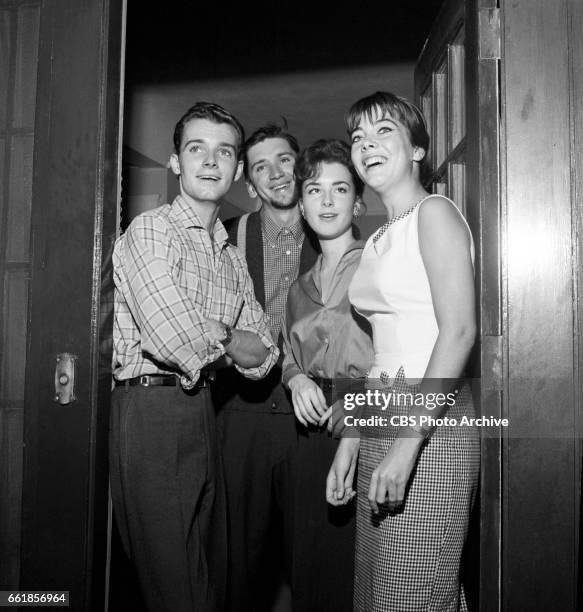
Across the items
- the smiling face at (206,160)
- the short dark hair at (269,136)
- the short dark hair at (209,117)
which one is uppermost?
the short dark hair at (269,136)

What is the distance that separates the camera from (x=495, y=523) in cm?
164

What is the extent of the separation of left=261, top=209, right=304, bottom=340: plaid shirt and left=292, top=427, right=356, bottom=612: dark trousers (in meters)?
0.55

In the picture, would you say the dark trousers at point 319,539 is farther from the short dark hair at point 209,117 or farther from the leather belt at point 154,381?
the short dark hair at point 209,117

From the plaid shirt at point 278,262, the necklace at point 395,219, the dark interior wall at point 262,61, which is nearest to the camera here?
the necklace at point 395,219

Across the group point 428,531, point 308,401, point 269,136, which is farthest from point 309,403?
point 269,136

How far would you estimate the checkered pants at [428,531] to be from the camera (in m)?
1.54

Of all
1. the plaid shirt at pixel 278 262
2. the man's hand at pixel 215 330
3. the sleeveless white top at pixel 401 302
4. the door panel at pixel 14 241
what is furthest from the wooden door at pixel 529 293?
the door panel at pixel 14 241

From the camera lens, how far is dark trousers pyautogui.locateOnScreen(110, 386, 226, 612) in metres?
1.89

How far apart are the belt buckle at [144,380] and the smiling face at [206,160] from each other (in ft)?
2.02

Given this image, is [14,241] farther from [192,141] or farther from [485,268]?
[485,268]

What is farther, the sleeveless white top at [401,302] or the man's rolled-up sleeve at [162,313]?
the man's rolled-up sleeve at [162,313]

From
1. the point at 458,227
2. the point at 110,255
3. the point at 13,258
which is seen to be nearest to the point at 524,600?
the point at 458,227

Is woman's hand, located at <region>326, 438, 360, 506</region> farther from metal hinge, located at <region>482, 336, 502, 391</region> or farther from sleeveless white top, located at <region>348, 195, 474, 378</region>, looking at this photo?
metal hinge, located at <region>482, 336, 502, 391</region>

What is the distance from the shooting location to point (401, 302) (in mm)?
1672
